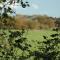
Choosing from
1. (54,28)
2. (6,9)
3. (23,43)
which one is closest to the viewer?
(6,9)

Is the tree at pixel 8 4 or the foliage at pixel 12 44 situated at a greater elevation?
the tree at pixel 8 4

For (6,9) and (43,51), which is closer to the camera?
(6,9)

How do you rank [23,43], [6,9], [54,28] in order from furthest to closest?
[54,28] < [23,43] < [6,9]

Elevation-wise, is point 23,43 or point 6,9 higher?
point 6,9

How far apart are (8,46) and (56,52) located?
700 millimetres

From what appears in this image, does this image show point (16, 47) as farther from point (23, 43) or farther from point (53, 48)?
point (53, 48)

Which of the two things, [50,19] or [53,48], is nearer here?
[53,48]

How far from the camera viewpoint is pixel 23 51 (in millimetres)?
3779

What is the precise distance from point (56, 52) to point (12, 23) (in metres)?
0.75

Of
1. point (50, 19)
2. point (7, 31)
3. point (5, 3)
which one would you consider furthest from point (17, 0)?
point (50, 19)

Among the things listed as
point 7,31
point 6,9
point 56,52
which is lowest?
point 56,52

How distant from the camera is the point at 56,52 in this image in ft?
12.6

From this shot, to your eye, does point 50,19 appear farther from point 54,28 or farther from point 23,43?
point 23,43

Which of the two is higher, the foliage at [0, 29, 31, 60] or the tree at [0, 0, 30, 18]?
the tree at [0, 0, 30, 18]
